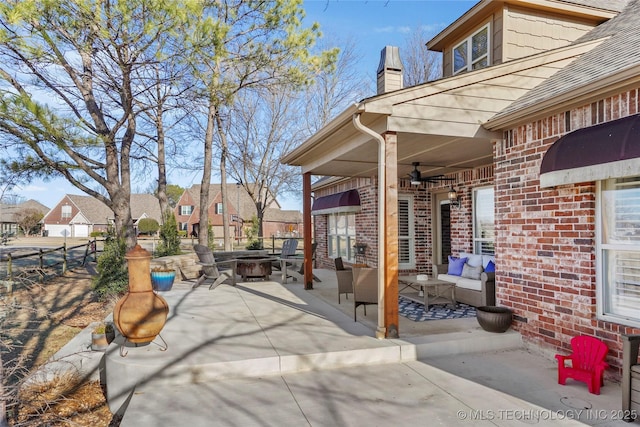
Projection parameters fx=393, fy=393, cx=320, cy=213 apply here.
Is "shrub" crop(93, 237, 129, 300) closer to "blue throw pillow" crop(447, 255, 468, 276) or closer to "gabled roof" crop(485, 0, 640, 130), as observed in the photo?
"blue throw pillow" crop(447, 255, 468, 276)

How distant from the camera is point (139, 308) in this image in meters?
4.35

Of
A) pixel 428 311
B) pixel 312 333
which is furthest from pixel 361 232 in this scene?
pixel 312 333

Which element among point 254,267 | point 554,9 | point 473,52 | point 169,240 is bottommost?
point 254,267

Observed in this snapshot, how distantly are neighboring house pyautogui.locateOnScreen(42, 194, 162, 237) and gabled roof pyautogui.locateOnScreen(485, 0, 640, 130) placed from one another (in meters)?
48.6

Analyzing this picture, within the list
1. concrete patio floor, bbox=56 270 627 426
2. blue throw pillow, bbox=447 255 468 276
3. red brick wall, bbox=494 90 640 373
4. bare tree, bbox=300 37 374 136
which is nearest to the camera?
concrete patio floor, bbox=56 270 627 426

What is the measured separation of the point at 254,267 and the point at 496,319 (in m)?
6.27

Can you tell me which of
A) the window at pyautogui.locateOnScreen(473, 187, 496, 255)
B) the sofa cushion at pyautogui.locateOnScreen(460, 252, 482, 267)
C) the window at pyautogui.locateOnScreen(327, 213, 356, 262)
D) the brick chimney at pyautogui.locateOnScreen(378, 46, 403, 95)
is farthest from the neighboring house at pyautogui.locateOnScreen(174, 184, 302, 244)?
the brick chimney at pyautogui.locateOnScreen(378, 46, 403, 95)

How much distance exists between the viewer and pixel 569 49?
5.62 meters

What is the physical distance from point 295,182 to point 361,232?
14084 millimetres

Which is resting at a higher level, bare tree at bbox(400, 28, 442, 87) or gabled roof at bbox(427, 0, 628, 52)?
bare tree at bbox(400, 28, 442, 87)

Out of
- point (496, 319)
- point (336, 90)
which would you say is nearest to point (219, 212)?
point (336, 90)

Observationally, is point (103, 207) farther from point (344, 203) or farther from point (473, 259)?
point (473, 259)

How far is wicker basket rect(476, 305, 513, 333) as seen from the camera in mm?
4973

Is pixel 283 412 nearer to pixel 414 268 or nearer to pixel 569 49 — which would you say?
pixel 569 49
